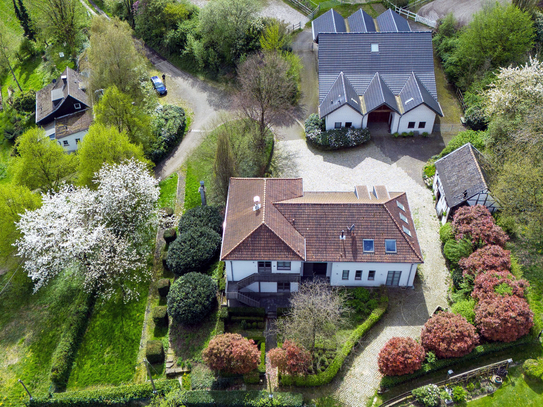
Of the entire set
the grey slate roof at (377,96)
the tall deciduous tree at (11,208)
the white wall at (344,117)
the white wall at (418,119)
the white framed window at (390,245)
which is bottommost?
the white framed window at (390,245)

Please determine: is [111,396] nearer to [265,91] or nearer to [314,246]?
[314,246]

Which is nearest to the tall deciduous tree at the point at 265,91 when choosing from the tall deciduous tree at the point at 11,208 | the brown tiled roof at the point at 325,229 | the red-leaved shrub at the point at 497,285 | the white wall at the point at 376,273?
the brown tiled roof at the point at 325,229

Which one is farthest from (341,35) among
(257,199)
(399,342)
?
(399,342)

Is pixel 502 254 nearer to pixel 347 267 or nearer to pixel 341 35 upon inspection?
pixel 347 267

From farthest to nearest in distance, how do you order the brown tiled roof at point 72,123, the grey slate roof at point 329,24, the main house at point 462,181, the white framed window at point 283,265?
the grey slate roof at point 329,24 → the brown tiled roof at point 72,123 → the main house at point 462,181 → the white framed window at point 283,265

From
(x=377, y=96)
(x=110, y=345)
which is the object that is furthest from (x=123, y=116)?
(x=377, y=96)

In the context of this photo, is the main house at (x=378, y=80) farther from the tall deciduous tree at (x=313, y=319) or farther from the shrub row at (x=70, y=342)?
the shrub row at (x=70, y=342)

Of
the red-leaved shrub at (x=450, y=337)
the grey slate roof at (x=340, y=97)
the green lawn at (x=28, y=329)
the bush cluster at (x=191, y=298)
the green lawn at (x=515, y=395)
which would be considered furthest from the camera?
the grey slate roof at (x=340, y=97)
